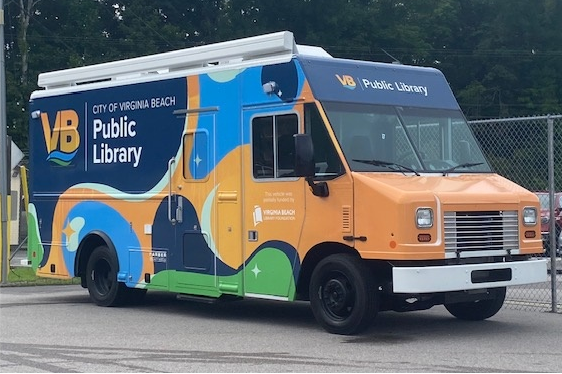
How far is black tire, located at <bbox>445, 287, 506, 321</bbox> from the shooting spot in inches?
494

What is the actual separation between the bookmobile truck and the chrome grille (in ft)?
0.06

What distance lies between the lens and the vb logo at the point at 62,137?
15.4 metres

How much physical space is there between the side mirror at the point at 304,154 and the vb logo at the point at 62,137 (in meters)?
5.00

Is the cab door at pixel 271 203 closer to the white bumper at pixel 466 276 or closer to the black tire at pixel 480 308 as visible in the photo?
the white bumper at pixel 466 276

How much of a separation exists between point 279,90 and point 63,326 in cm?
392

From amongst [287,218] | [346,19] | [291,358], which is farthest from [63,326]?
[346,19]

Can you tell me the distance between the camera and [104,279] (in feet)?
49.3

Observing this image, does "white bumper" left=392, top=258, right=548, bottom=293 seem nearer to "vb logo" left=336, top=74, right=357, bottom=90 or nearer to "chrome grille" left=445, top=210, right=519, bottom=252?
"chrome grille" left=445, top=210, right=519, bottom=252

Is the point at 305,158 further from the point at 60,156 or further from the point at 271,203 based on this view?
the point at 60,156

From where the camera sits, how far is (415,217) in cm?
1086

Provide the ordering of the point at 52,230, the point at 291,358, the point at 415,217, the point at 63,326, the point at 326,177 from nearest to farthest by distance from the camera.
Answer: the point at 291,358 → the point at 415,217 → the point at 326,177 → the point at 63,326 → the point at 52,230

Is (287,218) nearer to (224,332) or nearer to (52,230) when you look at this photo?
(224,332)

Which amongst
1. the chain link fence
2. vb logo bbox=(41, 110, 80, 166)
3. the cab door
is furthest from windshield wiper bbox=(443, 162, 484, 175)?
vb logo bbox=(41, 110, 80, 166)

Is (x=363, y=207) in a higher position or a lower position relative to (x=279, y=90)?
lower
